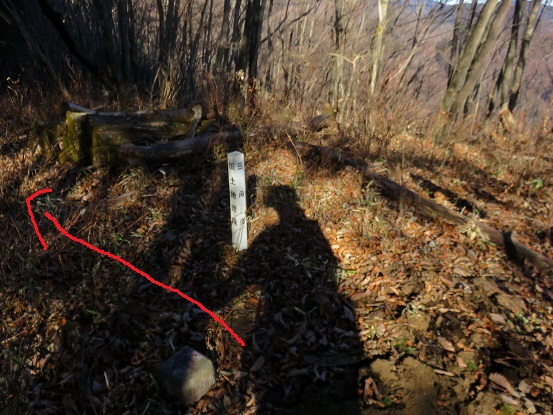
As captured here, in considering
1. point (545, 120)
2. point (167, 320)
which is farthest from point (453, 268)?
point (545, 120)

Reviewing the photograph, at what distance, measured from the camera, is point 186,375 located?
2316 millimetres

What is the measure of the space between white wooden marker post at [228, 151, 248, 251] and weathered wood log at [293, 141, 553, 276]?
186cm

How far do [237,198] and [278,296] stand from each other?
100cm

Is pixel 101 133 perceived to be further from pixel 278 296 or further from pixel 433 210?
pixel 433 210

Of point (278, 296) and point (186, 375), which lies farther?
point (278, 296)

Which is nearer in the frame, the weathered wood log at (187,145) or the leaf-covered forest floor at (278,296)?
the leaf-covered forest floor at (278,296)

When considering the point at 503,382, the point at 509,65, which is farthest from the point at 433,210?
the point at 509,65

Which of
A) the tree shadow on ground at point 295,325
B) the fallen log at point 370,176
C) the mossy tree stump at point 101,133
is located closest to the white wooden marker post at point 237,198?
the tree shadow on ground at point 295,325

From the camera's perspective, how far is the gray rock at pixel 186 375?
7.59ft

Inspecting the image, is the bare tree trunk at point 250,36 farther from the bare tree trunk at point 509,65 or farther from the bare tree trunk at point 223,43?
the bare tree trunk at point 509,65

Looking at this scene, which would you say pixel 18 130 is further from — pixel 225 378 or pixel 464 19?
pixel 464 19

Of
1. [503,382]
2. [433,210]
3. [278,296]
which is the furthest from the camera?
[433,210]

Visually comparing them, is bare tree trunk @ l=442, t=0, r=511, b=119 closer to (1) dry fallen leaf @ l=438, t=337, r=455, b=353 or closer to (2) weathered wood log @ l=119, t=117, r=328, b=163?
(2) weathered wood log @ l=119, t=117, r=328, b=163

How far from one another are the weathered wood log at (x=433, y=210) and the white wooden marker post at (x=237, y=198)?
6.10ft
